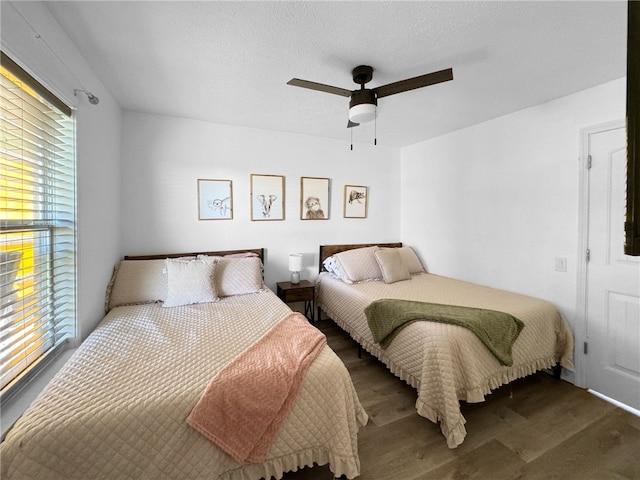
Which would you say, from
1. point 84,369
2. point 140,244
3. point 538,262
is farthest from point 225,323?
point 538,262

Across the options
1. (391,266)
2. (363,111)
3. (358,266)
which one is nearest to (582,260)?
(391,266)

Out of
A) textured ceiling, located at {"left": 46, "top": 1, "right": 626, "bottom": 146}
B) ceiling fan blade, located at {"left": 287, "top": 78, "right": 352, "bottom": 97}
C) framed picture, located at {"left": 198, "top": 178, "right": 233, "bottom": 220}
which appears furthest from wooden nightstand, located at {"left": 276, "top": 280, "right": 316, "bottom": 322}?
ceiling fan blade, located at {"left": 287, "top": 78, "right": 352, "bottom": 97}

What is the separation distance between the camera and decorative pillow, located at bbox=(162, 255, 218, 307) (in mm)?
2277

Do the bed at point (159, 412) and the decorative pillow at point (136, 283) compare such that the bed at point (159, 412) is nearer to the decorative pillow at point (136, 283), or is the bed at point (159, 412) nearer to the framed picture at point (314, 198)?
the decorative pillow at point (136, 283)

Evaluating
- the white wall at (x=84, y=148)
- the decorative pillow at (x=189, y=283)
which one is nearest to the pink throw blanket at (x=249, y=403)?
the white wall at (x=84, y=148)

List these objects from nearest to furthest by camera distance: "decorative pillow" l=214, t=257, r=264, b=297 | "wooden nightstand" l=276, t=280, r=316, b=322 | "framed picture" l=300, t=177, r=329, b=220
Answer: "decorative pillow" l=214, t=257, r=264, b=297 → "wooden nightstand" l=276, t=280, r=316, b=322 → "framed picture" l=300, t=177, r=329, b=220

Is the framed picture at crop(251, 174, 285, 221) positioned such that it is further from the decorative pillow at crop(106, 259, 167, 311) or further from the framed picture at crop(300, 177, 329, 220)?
the decorative pillow at crop(106, 259, 167, 311)

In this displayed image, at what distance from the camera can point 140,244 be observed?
274 cm

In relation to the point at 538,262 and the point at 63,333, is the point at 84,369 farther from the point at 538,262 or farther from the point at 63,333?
the point at 538,262

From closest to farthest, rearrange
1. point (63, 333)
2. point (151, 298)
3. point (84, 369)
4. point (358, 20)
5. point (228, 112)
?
point (84, 369), point (358, 20), point (63, 333), point (151, 298), point (228, 112)

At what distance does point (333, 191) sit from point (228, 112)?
152cm

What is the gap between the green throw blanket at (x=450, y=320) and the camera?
183cm

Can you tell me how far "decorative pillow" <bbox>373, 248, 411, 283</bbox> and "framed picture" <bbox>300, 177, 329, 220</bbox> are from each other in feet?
2.82

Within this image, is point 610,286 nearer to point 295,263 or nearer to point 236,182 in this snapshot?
point 295,263
